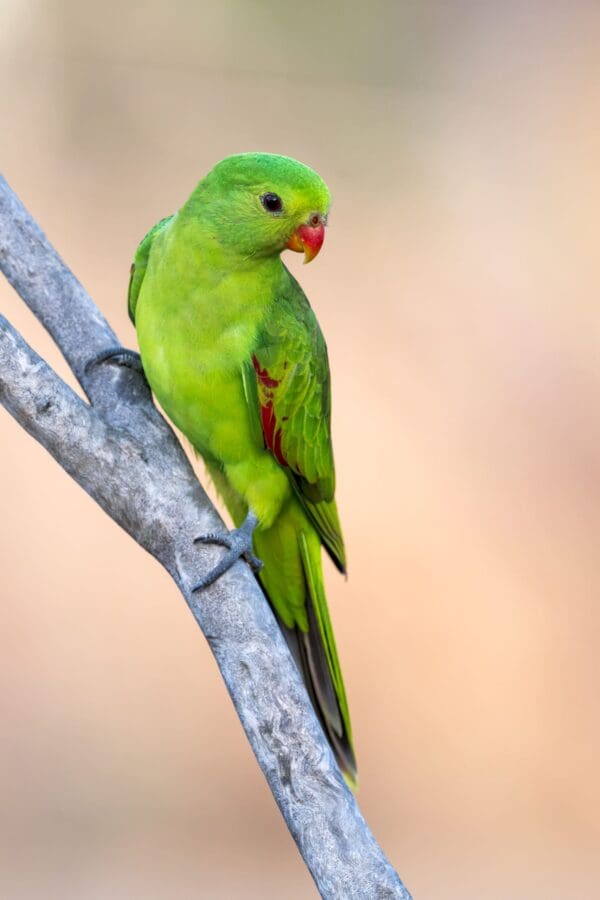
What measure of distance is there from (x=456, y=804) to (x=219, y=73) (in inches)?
140

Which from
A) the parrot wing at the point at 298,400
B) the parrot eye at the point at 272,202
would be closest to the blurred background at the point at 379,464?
the parrot wing at the point at 298,400

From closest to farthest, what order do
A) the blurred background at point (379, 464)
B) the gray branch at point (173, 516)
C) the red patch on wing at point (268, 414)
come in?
the gray branch at point (173, 516)
the red patch on wing at point (268, 414)
the blurred background at point (379, 464)

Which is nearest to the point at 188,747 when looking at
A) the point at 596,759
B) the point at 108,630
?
the point at 108,630

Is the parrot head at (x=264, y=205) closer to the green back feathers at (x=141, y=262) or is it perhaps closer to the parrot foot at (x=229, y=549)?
the green back feathers at (x=141, y=262)

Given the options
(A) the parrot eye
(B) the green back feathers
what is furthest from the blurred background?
(A) the parrot eye

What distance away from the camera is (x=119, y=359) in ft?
7.61

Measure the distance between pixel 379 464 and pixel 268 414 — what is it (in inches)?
92.4

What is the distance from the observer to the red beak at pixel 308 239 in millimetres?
2244

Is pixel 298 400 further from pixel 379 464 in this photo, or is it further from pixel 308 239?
pixel 379 464

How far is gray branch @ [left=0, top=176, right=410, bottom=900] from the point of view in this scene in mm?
1751

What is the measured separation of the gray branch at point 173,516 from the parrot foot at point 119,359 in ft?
0.04

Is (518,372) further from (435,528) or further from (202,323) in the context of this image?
(202,323)

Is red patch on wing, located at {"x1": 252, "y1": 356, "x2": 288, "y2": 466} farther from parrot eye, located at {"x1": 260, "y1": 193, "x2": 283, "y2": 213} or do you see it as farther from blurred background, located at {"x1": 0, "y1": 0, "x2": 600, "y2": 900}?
blurred background, located at {"x1": 0, "y1": 0, "x2": 600, "y2": 900}

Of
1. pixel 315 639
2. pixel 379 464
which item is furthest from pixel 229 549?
pixel 379 464
